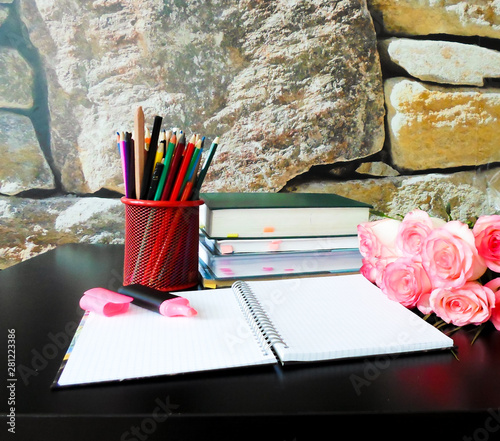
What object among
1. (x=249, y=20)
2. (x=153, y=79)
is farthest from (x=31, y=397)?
(x=249, y=20)

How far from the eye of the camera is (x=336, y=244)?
1.88 feet

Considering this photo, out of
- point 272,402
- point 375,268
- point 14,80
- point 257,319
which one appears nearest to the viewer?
point 272,402

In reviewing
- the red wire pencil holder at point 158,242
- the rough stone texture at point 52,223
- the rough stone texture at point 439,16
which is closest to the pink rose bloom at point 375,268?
the red wire pencil holder at point 158,242

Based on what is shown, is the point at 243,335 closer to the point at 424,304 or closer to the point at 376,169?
the point at 424,304

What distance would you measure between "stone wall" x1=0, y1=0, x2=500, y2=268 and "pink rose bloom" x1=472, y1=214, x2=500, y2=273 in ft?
2.00

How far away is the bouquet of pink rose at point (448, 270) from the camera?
387 millimetres

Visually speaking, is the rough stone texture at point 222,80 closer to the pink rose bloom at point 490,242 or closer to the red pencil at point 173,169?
the red pencil at point 173,169

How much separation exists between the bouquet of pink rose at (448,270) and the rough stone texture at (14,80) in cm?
86

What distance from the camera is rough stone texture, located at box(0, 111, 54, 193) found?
35.2 inches

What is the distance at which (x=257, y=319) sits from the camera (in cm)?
38

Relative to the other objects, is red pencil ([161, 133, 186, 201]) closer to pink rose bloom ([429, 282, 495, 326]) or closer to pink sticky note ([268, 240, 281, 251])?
pink sticky note ([268, 240, 281, 251])

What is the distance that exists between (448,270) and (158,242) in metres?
0.33

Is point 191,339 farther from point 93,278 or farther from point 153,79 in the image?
point 153,79

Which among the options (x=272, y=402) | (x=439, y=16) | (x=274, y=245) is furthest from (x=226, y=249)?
(x=439, y=16)
